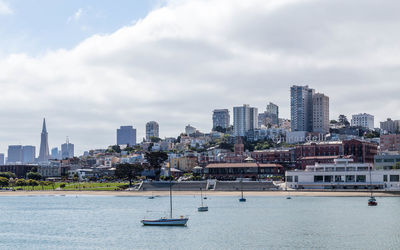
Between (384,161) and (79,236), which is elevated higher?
(384,161)

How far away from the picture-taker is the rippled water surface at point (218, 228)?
76125 mm

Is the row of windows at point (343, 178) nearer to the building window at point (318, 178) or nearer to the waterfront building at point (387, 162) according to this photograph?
the building window at point (318, 178)

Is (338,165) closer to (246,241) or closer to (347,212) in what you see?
(347,212)

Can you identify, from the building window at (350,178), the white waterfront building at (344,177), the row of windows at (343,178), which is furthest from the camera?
the building window at (350,178)

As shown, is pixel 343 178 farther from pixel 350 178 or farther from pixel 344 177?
pixel 350 178

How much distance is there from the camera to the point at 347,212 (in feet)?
373

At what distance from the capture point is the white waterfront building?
17300 cm

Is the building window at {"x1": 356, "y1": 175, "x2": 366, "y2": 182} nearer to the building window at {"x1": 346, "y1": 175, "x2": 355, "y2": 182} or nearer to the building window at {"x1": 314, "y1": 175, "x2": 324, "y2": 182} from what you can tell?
the building window at {"x1": 346, "y1": 175, "x2": 355, "y2": 182}

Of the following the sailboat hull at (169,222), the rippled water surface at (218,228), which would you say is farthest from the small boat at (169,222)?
the rippled water surface at (218,228)

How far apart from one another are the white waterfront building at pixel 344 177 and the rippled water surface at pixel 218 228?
128 ft

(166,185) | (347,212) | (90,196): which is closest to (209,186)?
(166,185)

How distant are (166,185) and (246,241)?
12152cm

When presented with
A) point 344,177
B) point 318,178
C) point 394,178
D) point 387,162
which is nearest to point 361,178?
point 344,177

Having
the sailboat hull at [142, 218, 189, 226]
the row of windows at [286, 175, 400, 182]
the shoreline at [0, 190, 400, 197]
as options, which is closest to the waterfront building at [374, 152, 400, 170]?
the row of windows at [286, 175, 400, 182]
